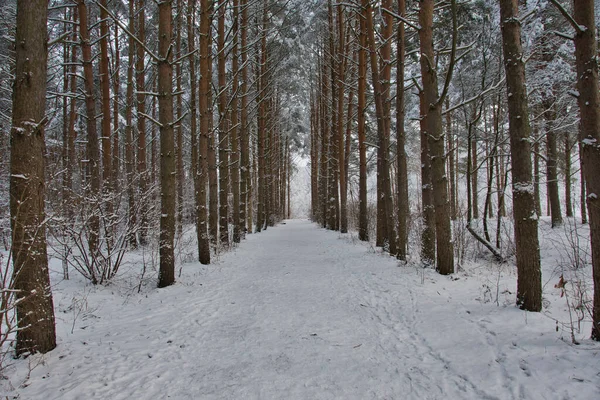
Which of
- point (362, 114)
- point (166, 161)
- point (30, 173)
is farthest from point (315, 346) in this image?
point (362, 114)

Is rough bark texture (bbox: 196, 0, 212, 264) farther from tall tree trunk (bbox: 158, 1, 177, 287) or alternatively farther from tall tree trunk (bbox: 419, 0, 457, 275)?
tall tree trunk (bbox: 419, 0, 457, 275)

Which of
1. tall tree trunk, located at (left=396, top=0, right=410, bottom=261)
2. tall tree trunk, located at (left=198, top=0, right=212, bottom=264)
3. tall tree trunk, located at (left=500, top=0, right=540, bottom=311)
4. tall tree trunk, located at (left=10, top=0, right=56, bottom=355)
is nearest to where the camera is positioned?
tall tree trunk, located at (left=10, top=0, right=56, bottom=355)

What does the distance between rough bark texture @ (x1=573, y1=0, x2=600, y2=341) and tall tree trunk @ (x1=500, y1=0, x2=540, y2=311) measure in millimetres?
841

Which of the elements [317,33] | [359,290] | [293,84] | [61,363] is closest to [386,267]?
[359,290]

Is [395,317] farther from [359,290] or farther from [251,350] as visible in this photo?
[251,350]

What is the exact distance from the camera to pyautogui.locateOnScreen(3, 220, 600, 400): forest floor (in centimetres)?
254

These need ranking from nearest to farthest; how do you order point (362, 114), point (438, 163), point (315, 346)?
point (315, 346) → point (438, 163) → point (362, 114)

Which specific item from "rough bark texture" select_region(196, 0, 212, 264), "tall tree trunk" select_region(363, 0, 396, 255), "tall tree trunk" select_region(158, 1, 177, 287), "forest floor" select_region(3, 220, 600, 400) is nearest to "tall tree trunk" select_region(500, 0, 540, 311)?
"forest floor" select_region(3, 220, 600, 400)

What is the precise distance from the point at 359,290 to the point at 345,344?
2165 millimetres

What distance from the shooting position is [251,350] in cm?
332

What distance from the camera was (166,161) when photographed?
5.98 metres

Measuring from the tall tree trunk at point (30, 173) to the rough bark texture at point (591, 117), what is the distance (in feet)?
15.9

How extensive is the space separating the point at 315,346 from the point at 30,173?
320cm

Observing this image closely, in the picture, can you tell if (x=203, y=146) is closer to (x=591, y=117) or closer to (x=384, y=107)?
(x=384, y=107)
